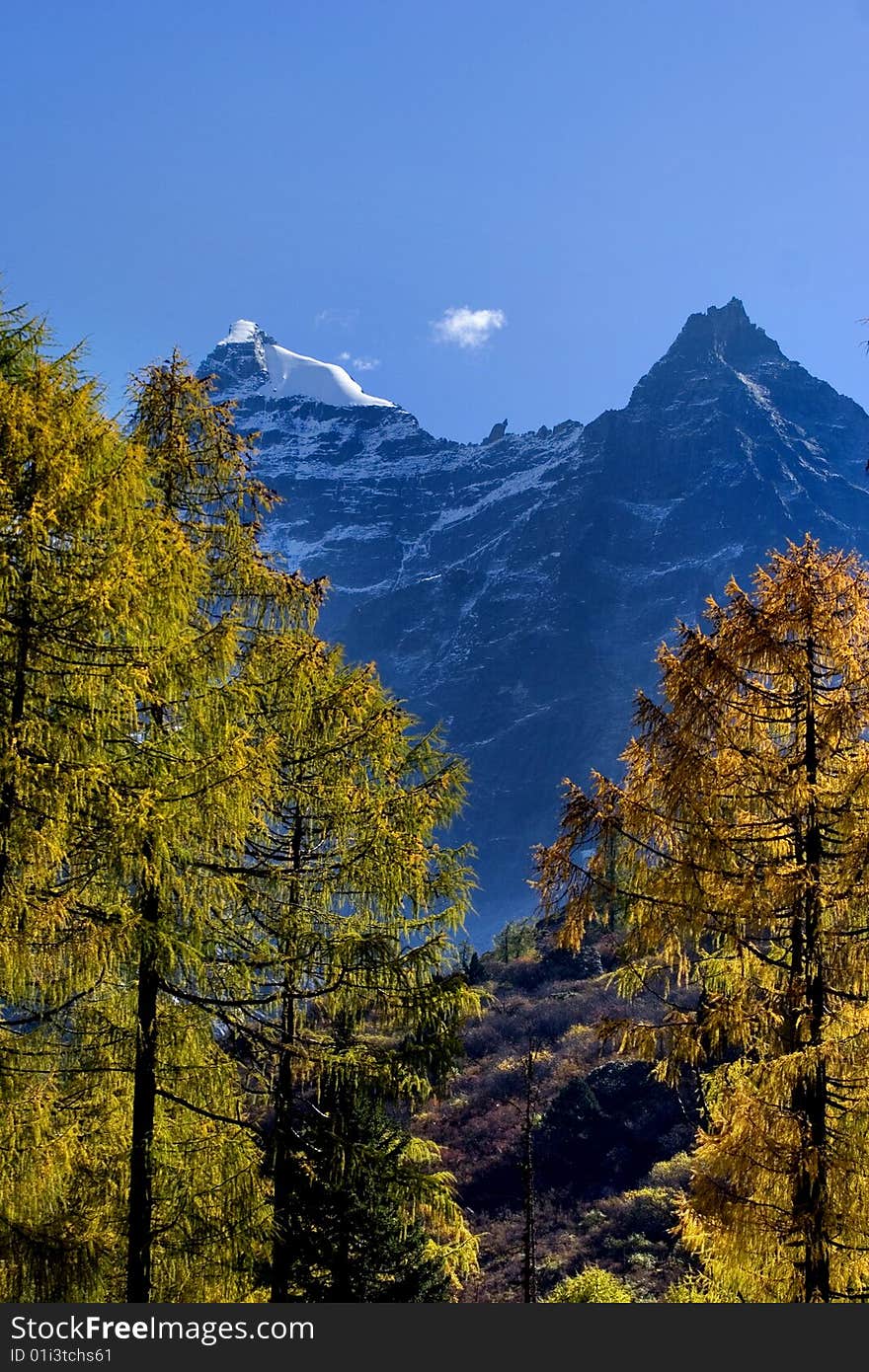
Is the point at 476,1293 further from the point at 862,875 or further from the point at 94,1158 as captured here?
the point at 862,875

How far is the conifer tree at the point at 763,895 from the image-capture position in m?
5.70

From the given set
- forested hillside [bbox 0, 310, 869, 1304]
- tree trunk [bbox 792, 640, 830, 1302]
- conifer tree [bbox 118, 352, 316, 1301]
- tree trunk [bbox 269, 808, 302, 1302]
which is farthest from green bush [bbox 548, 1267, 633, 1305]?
conifer tree [bbox 118, 352, 316, 1301]

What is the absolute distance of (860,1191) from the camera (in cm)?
550

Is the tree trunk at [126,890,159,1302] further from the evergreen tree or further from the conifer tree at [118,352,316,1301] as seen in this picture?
the evergreen tree

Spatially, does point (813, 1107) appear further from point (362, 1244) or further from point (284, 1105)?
point (362, 1244)

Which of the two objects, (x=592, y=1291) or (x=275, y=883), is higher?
(x=275, y=883)

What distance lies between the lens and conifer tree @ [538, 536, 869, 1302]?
18.7 ft

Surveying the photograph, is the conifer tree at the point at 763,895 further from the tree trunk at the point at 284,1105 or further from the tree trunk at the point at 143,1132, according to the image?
the tree trunk at the point at 143,1132

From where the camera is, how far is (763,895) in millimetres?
6121

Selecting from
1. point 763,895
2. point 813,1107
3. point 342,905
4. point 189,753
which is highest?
point 189,753

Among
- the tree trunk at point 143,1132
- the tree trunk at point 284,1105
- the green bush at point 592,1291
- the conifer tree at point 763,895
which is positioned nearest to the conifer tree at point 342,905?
the tree trunk at point 284,1105

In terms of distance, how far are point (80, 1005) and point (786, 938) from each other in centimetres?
464

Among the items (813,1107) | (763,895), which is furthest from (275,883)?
(813,1107)

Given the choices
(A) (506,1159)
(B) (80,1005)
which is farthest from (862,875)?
(A) (506,1159)
